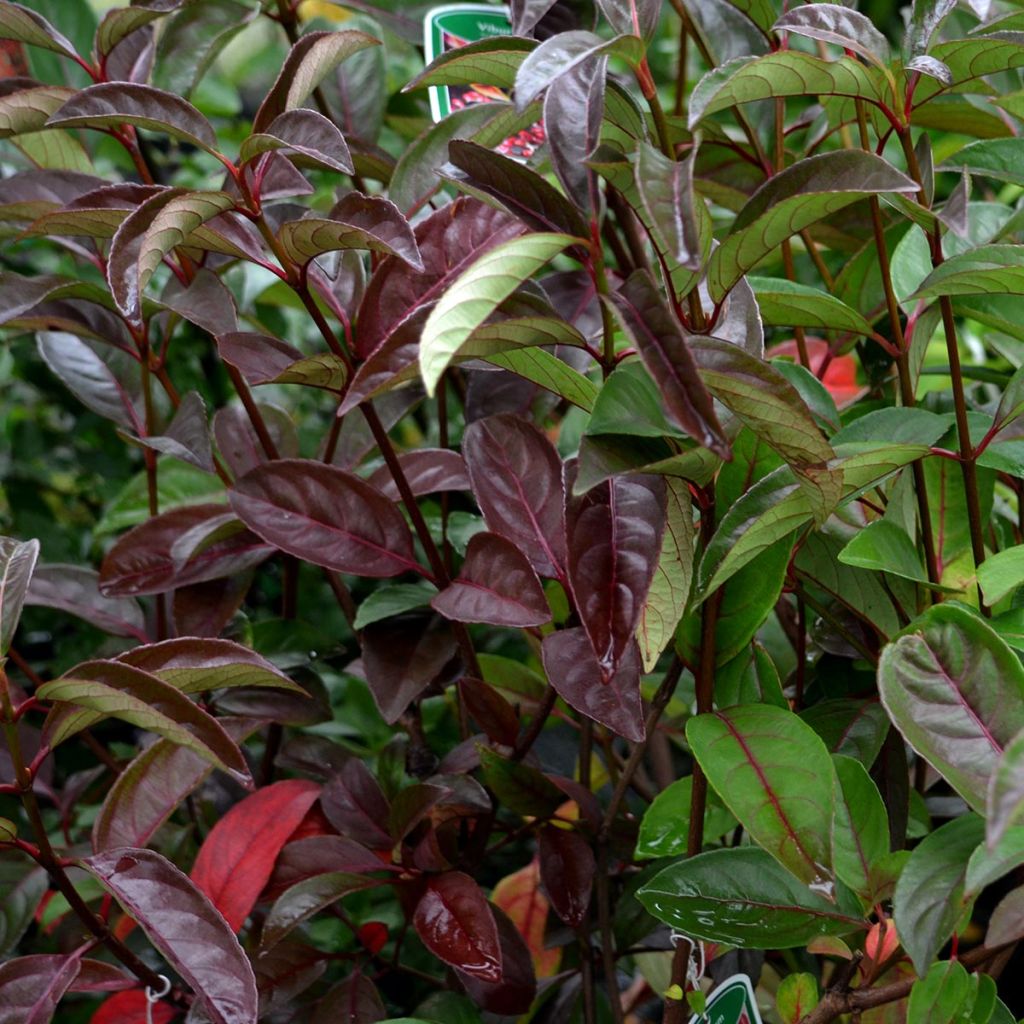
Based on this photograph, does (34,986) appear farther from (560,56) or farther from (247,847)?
(560,56)

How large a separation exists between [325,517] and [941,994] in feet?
1.56

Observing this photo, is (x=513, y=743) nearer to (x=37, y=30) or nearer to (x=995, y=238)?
(x=995, y=238)

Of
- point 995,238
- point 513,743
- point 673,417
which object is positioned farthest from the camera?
point 513,743

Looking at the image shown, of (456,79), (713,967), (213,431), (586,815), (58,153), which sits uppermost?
(456,79)

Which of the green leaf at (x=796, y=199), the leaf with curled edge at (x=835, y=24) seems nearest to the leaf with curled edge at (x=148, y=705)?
the green leaf at (x=796, y=199)

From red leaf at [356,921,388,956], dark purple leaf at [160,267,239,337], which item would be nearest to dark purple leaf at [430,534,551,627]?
dark purple leaf at [160,267,239,337]

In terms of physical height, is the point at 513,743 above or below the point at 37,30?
below

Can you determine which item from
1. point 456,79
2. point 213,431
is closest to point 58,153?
point 213,431

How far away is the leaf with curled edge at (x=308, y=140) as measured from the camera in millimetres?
635

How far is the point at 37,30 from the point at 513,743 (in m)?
0.62

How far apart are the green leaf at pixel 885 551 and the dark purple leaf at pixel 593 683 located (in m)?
0.13

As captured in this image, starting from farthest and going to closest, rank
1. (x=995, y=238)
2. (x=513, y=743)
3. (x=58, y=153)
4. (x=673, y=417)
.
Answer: (x=58, y=153), (x=513, y=743), (x=995, y=238), (x=673, y=417)

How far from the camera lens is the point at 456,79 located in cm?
75

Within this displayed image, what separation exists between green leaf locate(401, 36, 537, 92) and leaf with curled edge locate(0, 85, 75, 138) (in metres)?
0.26
